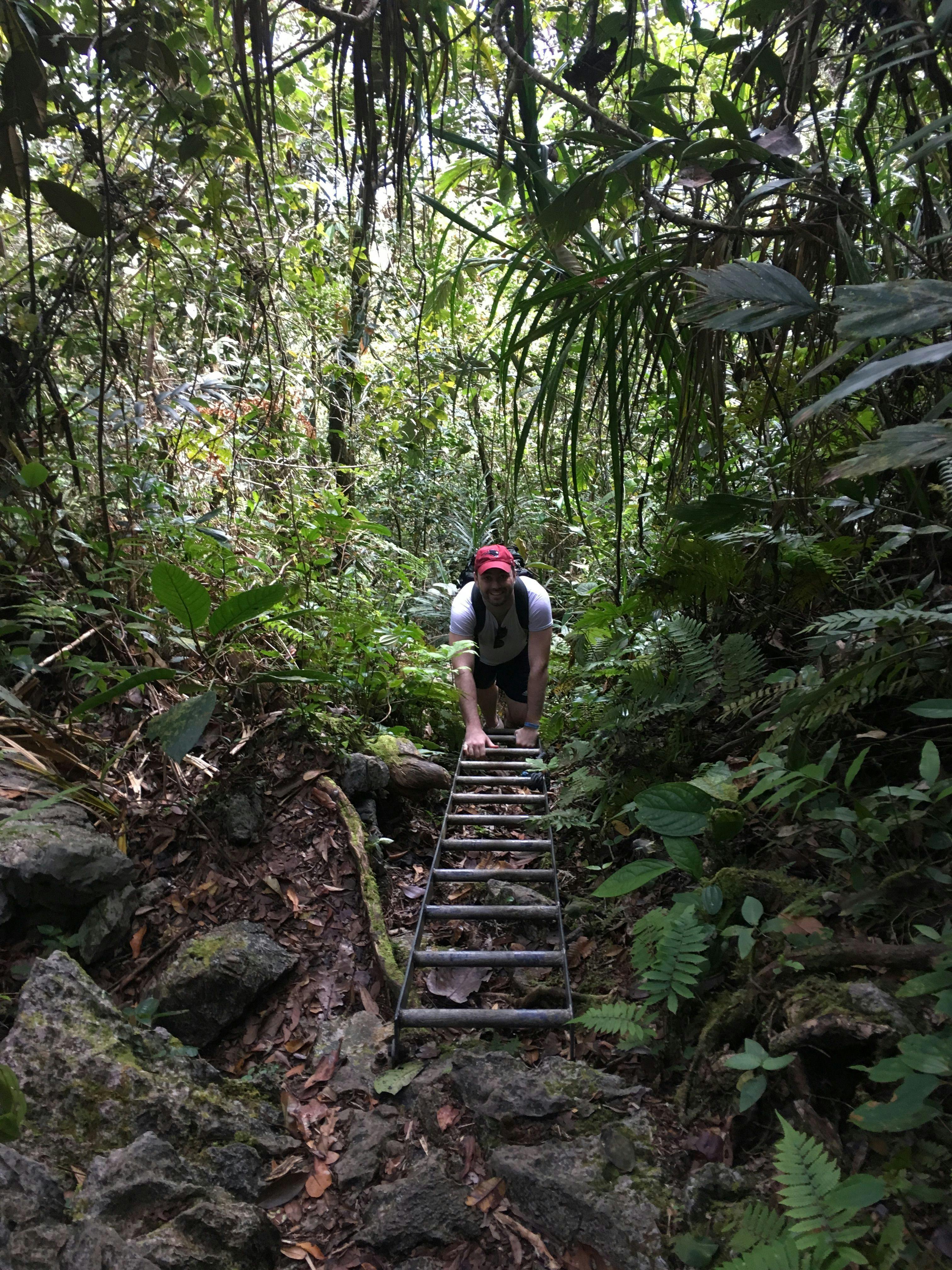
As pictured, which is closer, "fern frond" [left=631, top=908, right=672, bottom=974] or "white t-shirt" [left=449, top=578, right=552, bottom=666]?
"fern frond" [left=631, top=908, right=672, bottom=974]

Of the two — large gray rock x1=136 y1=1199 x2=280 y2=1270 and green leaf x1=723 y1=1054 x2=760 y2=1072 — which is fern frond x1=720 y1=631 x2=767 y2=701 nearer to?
green leaf x1=723 y1=1054 x2=760 y2=1072

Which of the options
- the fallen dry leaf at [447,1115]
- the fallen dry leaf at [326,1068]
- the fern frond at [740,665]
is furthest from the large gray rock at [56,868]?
the fern frond at [740,665]

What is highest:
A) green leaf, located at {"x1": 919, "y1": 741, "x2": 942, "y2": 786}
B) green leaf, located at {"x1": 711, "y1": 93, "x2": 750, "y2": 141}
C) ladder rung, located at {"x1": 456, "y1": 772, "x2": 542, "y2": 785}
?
green leaf, located at {"x1": 711, "y1": 93, "x2": 750, "y2": 141}

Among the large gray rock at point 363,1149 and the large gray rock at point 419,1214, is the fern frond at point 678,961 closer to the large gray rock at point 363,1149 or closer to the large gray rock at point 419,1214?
the large gray rock at point 419,1214

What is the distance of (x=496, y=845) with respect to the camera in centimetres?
279

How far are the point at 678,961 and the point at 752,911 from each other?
0.20 metres

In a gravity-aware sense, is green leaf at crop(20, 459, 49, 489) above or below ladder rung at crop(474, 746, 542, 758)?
above

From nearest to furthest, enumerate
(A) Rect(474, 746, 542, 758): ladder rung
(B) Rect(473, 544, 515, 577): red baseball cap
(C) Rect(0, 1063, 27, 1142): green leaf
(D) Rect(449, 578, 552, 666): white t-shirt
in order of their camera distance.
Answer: (C) Rect(0, 1063, 27, 1142): green leaf
(A) Rect(474, 746, 542, 758): ladder rung
(B) Rect(473, 544, 515, 577): red baseball cap
(D) Rect(449, 578, 552, 666): white t-shirt

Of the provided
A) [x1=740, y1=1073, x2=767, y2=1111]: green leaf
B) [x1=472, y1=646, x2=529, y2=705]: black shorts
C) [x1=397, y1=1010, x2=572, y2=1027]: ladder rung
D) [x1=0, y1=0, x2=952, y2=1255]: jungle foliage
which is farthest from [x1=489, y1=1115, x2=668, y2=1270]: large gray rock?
[x1=472, y1=646, x2=529, y2=705]: black shorts

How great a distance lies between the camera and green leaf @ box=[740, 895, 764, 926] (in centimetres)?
159

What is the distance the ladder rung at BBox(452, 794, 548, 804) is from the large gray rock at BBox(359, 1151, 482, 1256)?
1.72 m

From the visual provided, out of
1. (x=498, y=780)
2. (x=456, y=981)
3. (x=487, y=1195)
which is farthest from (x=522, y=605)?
(x=487, y=1195)

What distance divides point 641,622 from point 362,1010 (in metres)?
1.95

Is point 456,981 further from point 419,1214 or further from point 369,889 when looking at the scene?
point 419,1214
